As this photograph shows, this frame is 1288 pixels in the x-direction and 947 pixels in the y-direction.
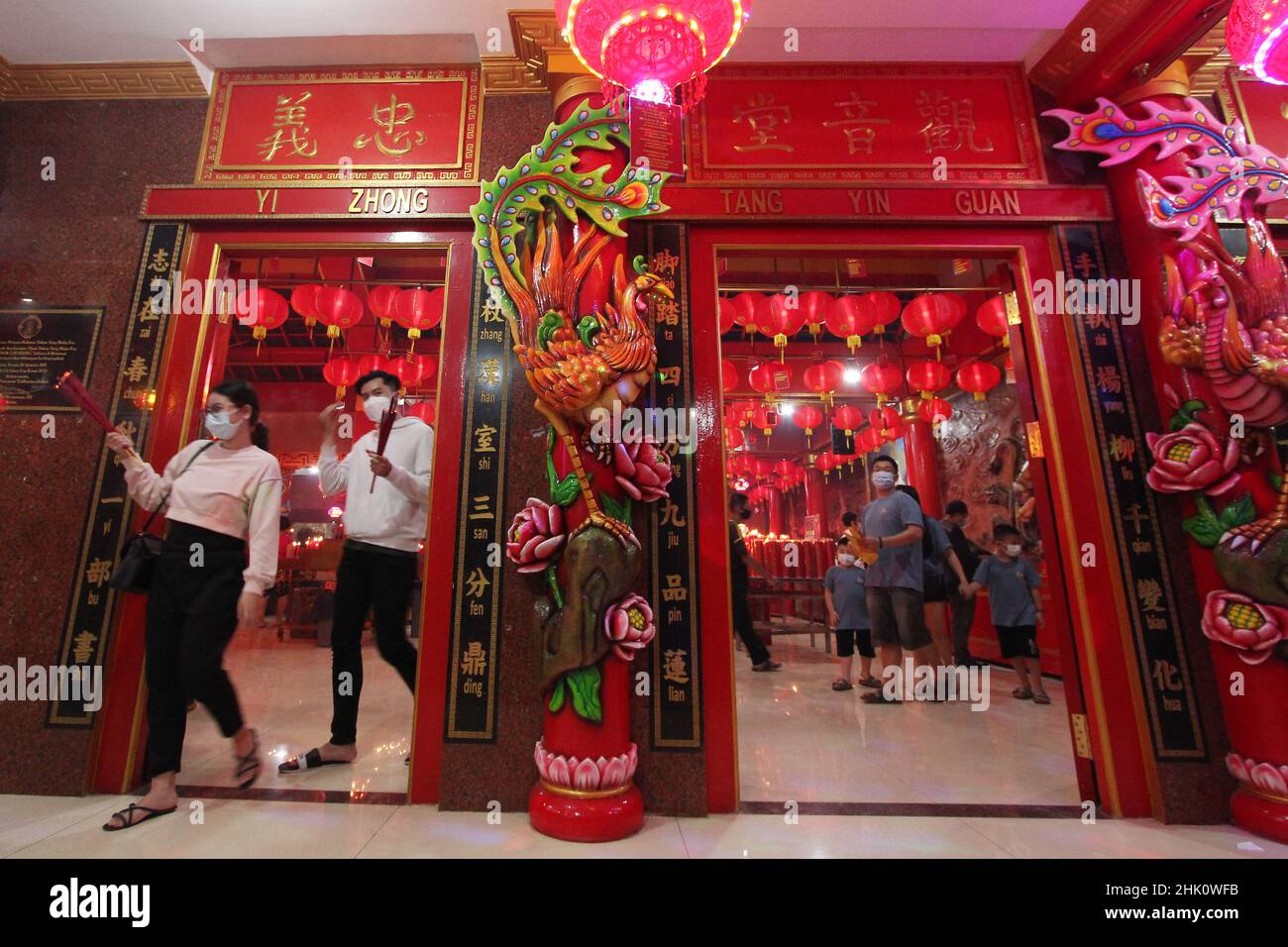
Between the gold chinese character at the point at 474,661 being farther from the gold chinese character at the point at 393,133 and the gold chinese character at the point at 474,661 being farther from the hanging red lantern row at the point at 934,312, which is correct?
the hanging red lantern row at the point at 934,312

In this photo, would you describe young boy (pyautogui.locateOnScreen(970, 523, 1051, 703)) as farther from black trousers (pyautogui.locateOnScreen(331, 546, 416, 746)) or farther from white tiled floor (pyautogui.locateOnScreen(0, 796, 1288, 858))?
black trousers (pyautogui.locateOnScreen(331, 546, 416, 746))

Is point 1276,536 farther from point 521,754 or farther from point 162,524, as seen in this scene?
point 162,524

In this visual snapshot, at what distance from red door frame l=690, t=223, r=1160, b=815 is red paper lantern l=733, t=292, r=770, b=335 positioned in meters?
1.58

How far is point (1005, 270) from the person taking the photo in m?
2.57

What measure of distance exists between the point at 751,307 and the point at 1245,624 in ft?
10.0

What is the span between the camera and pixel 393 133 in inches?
104

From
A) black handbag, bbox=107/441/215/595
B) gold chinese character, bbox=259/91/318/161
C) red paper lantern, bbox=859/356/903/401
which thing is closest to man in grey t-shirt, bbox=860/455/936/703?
red paper lantern, bbox=859/356/903/401

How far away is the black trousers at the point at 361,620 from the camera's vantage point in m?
2.37

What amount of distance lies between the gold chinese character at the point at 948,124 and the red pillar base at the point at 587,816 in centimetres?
293

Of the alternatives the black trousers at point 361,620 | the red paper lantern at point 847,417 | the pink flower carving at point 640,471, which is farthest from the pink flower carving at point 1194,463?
the red paper lantern at point 847,417

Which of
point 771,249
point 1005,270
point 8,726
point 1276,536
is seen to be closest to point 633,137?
point 771,249

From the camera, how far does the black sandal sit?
2.12 meters

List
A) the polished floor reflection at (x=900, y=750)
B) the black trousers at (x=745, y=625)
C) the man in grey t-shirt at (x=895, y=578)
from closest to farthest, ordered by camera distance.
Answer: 1. the polished floor reflection at (x=900, y=750)
2. the man in grey t-shirt at (x=895, y=578)
3. the black trousers at (x=745, y=625)

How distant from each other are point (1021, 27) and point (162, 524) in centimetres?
415
